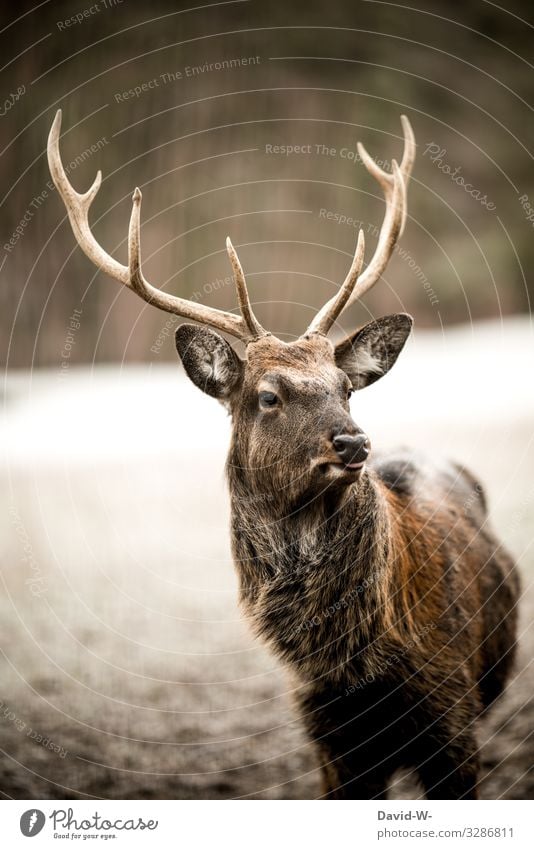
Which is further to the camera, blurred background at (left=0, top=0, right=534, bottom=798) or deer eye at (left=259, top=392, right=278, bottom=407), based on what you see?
blurred background at (left=0, top=0, right=534, bottom=798)

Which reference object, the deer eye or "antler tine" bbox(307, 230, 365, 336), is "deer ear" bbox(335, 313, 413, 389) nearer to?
"antler tine" bbox(307, 230, 365, 336)

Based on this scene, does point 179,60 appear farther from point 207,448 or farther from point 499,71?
point 207,448

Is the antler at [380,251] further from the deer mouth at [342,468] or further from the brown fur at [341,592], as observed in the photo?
the deer mouth at [342,468]

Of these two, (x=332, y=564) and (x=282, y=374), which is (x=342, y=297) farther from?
(x=332, y=564)

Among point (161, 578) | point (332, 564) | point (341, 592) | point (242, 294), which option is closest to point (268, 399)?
point (242, 294)

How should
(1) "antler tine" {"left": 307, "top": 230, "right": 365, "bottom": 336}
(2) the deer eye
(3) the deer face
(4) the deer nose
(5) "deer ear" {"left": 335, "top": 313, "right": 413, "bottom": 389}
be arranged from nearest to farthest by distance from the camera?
1. (4) the deer nose
2. (3) the deer face
3. (2) the deer eye
4. (1) "antler tine" {"left": 307, "top": 230, "right": 365, "bottom": 336}
5. (5) "deer ear" {"left": 335, "top": 313, "right": 413, "bottom": 389}

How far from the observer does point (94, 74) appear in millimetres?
4598

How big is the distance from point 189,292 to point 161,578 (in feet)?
7.17

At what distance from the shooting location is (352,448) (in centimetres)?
253

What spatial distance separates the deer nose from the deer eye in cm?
35

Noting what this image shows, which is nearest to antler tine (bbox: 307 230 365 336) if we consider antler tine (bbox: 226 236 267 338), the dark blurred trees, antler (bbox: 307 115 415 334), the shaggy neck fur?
antler (bbox: 307 115 415 334)

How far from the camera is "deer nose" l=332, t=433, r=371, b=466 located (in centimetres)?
253

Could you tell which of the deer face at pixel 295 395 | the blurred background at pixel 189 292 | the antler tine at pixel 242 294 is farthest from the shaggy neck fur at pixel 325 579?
the blurred background at pixel 189 292

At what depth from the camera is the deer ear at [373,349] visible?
10.1 feet
